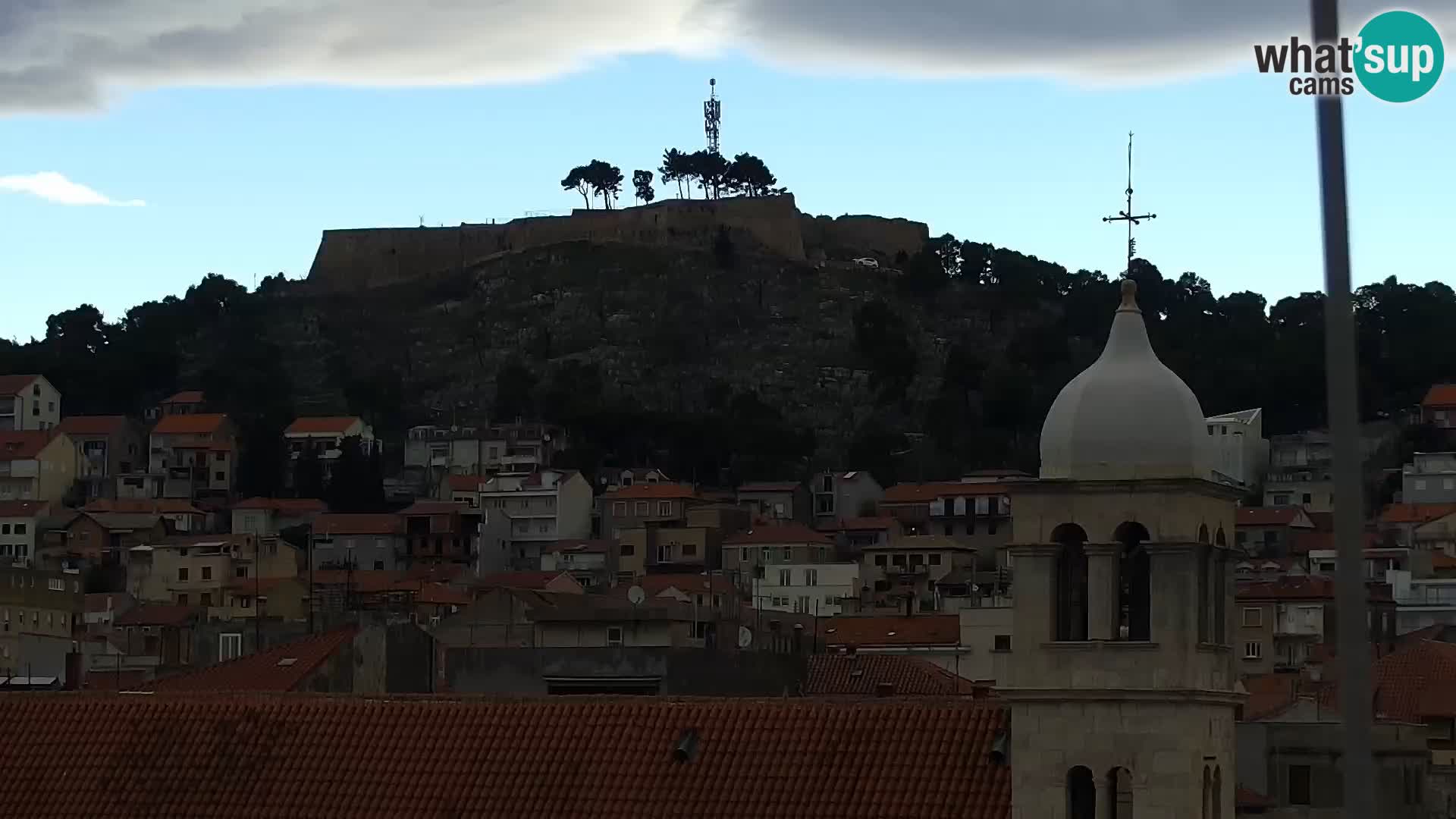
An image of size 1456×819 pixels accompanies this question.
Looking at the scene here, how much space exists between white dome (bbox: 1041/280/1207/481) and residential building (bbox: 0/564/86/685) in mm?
76619

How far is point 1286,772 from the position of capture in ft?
147

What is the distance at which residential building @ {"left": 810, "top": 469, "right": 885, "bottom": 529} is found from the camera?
531 ft

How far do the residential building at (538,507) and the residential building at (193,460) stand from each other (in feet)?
71.1

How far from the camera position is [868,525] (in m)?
148

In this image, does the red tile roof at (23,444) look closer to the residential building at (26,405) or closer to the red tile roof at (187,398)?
the residential building at (26,405)

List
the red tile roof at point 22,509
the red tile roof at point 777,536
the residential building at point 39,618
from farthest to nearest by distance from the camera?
the red tile roof at point 22,509 < the red tile roof at point 777,536 < the residential building at point 39,618

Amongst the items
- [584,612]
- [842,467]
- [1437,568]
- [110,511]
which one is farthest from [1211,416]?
[584,612]

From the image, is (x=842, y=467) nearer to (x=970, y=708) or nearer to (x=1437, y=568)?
(x=1437, y=568)

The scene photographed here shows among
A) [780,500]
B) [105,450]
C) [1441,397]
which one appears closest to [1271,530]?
[1441,397]

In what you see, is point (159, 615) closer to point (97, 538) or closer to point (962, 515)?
point (97, 538)

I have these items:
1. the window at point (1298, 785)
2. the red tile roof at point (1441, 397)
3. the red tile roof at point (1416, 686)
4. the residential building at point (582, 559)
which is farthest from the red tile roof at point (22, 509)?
the window at point (1298, 785)

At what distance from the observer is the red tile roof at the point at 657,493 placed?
15000 centimetres

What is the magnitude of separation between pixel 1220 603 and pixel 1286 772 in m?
16.2

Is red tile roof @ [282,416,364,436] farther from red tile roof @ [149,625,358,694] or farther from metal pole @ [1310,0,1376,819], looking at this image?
metal pole @ [1310,0,1376,819]
